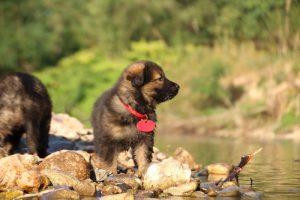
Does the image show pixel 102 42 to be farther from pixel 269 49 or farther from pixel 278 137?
pixel 278 137

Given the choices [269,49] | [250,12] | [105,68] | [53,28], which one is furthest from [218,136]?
[53,28]

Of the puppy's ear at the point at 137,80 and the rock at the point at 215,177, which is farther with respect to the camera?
the rock at the point at 215,177

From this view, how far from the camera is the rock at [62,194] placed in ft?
27.9

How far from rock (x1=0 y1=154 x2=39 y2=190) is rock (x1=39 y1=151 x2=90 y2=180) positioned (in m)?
0.20

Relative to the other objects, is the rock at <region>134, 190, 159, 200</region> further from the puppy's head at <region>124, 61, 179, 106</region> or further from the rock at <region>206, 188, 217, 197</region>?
→ the puppy's head at <region>124, 61, 179, 106</region>

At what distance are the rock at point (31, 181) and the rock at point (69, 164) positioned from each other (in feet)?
2.07

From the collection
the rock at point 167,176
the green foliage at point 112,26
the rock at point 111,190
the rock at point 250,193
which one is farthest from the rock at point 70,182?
the green foliage at point 112,26

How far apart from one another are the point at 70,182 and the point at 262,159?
19.4 ft

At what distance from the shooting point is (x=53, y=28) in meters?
38.8

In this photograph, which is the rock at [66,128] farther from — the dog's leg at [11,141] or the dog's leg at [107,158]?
the dog's leg at [107,158]

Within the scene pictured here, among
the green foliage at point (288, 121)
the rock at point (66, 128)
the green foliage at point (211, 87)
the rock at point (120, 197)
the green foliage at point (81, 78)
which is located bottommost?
the rock at point (120, 197)

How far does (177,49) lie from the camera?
33.4 meters

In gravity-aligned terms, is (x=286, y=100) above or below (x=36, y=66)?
below

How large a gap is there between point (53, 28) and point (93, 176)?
96.5 feet
